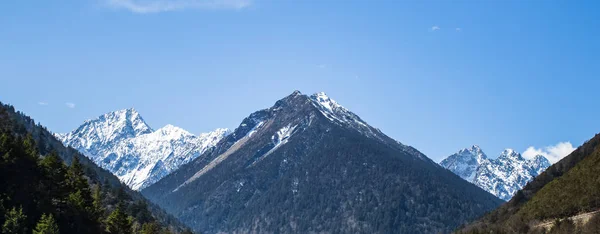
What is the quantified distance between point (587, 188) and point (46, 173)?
143279 millimetres

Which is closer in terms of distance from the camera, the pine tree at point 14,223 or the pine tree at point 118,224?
the pine tree at point 14,223

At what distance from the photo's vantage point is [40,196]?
10244 centimetres

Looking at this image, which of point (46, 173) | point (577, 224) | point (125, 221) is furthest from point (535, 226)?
point (46, 173)

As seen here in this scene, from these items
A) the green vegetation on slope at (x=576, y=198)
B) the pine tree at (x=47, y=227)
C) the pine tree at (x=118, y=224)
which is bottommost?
the pine tree at (x=47, y=227)

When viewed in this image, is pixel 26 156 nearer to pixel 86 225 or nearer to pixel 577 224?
pixel 86 225

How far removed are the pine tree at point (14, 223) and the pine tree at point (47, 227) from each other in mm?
1984

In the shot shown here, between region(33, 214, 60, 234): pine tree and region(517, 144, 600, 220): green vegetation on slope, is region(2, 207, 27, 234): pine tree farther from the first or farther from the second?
region(517, 144, 600, 220): green vegetation on slope

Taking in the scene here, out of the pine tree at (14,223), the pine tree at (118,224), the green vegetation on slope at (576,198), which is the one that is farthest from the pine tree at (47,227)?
the green vegetation on slope at (576,198)

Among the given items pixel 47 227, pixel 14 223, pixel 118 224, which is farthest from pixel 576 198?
pixel 14 223

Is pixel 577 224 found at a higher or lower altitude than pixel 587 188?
lower

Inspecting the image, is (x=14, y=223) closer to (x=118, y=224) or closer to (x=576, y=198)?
(x=118, y=224)

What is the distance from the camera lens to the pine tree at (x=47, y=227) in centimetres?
9025

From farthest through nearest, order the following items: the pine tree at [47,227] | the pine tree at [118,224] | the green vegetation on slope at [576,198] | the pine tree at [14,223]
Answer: the green vegetation on slope at [576,198] < the pine tree at [118,224] < the pine tree at [47,227] < the pine tree at [14,223]

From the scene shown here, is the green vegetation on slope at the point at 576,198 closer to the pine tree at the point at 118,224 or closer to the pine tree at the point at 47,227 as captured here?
the pine tree at the point at 118,224
